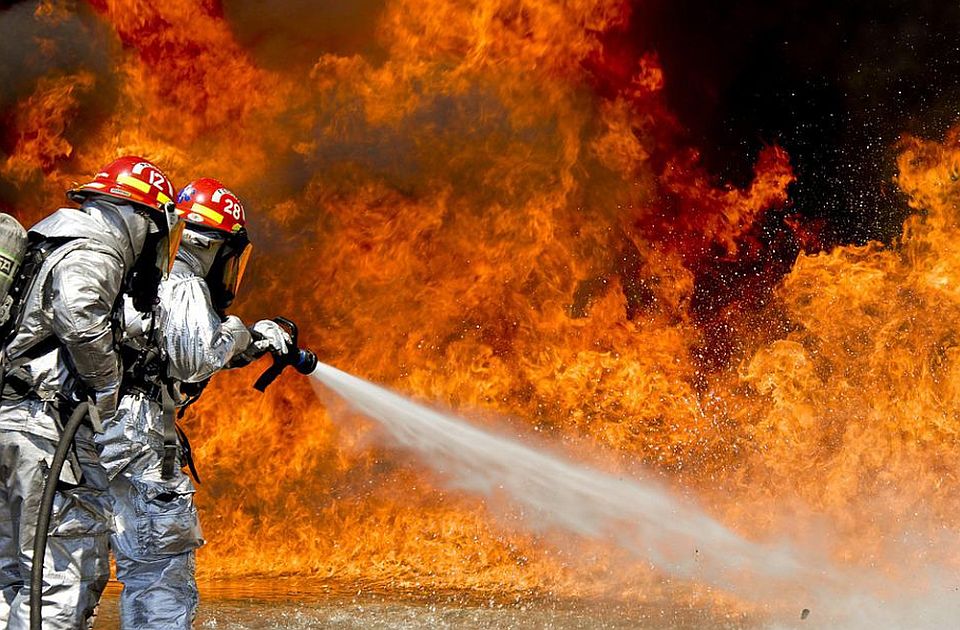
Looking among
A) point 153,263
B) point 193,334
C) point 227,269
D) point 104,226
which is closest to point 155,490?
point 193,334

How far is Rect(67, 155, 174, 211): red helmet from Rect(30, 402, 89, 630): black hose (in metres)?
1.05

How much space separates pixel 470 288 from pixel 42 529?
18.1ft

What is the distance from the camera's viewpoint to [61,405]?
370 centimetres

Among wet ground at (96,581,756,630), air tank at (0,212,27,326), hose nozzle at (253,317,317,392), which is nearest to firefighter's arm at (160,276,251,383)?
hose nozzle at (253,317,317,392)

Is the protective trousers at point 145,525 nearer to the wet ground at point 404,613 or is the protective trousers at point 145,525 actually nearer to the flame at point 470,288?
the wet ground at point 404,613

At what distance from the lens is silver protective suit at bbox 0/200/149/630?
3.54 meters

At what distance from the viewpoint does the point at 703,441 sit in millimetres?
8352

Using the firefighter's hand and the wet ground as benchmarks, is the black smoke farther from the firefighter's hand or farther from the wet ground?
the firefighter's hand

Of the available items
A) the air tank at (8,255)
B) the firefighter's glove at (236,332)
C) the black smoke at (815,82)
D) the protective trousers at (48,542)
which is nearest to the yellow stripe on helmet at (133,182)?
the air tank at (8,255)

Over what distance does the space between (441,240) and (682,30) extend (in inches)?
135

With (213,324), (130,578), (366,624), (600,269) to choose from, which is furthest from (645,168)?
(130,578)

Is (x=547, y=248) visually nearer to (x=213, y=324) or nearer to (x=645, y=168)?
(x=645, y=168)

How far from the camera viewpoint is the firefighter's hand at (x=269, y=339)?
4473mm

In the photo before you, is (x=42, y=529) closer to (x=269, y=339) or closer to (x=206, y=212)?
(x=269, y=339)
